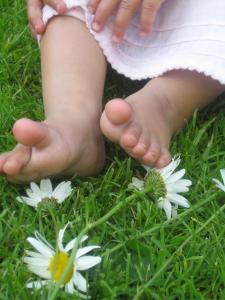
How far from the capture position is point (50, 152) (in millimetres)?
1193

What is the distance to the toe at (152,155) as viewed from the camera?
4.11ft

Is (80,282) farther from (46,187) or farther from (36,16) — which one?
(36,16)

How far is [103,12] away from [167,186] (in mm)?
405

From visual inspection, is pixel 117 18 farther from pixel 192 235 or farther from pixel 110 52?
pixel 192 235

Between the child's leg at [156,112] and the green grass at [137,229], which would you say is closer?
the green grass at [137,229]

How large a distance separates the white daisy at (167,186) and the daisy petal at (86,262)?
0.20 meters

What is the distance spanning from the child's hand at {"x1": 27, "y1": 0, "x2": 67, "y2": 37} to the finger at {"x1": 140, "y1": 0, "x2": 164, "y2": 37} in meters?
0.17

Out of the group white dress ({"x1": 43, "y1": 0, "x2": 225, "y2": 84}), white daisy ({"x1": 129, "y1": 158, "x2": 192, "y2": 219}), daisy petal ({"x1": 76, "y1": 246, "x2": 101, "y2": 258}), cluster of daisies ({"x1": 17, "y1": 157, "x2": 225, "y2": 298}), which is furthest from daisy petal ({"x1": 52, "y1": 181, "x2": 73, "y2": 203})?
white dress ({"x1": 43, "y1": 0, "x2": 225, "y2": 84})

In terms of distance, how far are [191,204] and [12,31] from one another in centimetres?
80

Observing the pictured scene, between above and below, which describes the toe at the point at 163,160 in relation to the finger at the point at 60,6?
below

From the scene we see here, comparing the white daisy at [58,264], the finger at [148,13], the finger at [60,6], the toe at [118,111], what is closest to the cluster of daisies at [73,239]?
the white daisy at [58,264]

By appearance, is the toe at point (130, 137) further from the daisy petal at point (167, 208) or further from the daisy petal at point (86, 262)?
the daisy petal at point (86, 262)

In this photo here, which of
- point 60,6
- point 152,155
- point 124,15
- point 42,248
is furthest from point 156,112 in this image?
point 42,248

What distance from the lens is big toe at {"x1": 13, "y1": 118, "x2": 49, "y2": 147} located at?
114 cm
